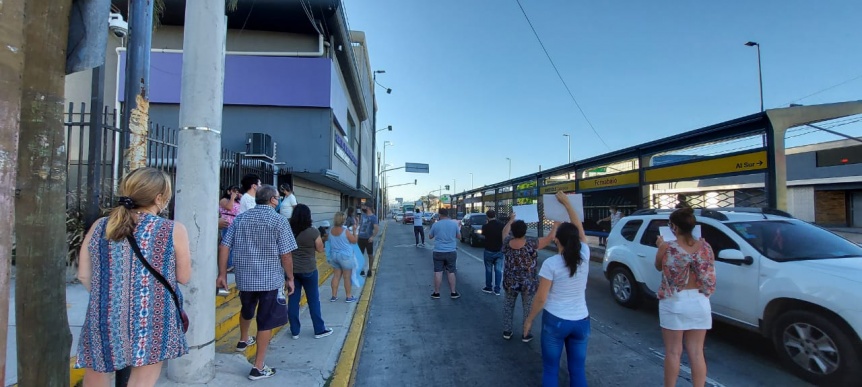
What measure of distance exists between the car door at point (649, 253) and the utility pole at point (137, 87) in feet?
22.8

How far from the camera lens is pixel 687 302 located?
124 inches

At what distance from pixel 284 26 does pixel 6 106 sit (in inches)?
533

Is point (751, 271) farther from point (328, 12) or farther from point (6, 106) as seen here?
point (328, 12)

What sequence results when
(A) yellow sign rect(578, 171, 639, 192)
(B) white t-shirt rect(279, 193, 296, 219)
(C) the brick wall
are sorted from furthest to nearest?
(C) the brick wall
(A) yellow sign rect(578, 171, 639, 192)
(B) white t-shirt rect(279, 193, 296, 219)

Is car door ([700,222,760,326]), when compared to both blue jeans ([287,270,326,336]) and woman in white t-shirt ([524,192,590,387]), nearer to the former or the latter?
woman in white t-shirt ([524,192,590,387])

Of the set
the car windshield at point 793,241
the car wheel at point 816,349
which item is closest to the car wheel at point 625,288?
the car windshield at point 793,241

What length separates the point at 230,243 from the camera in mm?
3795

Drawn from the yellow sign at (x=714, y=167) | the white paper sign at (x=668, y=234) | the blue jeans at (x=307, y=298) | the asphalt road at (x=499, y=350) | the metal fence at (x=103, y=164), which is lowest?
the asphalt road at (x=499, y=350)

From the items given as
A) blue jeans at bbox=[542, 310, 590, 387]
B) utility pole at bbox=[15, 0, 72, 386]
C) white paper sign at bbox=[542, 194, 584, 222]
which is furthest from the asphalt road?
utility pole at bbox=[15, 0, 72, 386]

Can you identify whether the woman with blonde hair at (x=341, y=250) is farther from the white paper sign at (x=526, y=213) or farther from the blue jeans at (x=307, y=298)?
the white paper sign at (x=526, y=213)

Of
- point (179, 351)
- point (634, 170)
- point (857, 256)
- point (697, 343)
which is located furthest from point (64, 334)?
point (634, 170)

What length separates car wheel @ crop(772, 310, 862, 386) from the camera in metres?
3.57

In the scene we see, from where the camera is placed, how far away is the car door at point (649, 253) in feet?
20.0

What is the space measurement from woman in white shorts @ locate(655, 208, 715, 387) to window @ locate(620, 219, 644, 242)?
12.2ft
